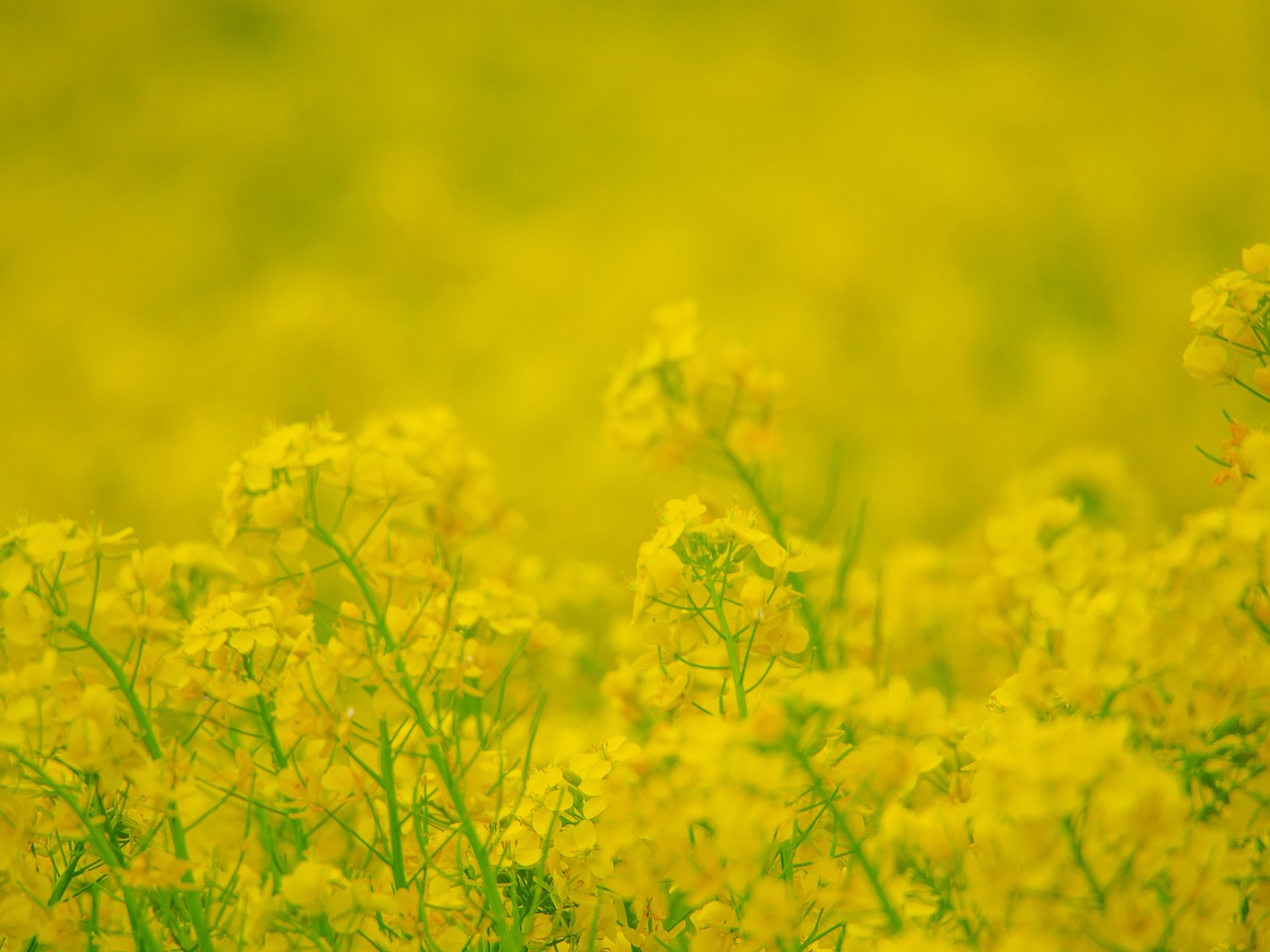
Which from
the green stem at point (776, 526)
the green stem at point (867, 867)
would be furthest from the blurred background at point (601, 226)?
the green stem at point (867, 867)

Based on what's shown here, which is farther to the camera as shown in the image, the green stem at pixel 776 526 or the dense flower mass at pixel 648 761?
the green stem at pixel 776 526

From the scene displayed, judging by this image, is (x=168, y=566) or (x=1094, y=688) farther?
(x=168, y=566)

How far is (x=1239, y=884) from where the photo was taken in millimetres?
380

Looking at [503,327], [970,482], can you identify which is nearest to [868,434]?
[970,482]

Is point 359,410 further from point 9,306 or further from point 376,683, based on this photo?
point 376,683

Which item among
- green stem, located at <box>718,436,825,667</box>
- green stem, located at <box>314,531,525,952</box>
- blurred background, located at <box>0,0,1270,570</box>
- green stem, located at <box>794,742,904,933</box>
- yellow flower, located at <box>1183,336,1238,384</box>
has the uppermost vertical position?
blurred background, located at <box>0,0,1270,570</box>

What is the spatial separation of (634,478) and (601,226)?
25.7 inches

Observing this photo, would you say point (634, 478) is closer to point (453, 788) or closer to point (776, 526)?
point (776, 526)

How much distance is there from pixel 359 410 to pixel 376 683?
1139 mm

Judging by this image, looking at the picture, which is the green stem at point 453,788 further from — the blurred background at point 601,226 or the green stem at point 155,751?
the blurred background at point 601,226

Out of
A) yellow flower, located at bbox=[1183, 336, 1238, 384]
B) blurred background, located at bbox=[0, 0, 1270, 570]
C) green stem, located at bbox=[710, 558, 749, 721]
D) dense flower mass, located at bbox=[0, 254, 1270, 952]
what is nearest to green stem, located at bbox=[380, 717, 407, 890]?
dense flower mass, located at bbox=[0, 254, 1270, 952]

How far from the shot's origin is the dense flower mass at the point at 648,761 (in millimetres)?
336

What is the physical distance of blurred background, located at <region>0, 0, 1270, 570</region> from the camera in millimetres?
1695

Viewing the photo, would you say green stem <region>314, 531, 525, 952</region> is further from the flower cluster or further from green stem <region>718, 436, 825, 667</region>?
the flower cluster
